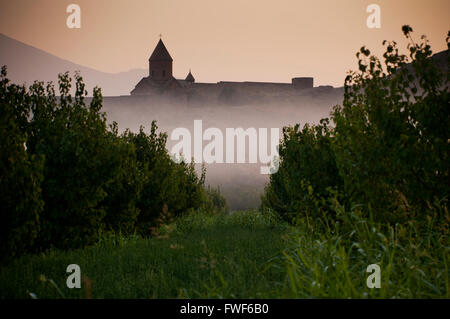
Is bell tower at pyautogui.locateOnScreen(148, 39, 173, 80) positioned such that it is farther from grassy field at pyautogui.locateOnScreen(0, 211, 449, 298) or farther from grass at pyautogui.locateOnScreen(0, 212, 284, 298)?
grassy field at pyautogui.locateOnScreen(0, 211, 449, 298)

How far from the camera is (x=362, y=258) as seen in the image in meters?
4.96

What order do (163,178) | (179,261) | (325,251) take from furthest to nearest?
(163,178) < (179,261) < (325,251)

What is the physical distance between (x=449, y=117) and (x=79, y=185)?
6111mm

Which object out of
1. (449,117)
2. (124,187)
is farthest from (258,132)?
(449,117)

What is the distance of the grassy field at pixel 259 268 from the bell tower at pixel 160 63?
68.7 meters

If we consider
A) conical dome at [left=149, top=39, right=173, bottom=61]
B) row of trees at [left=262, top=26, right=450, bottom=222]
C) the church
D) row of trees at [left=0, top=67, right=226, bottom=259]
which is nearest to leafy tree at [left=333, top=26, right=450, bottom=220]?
row of trees at [left=262, top=26, right=450, bottom=222]

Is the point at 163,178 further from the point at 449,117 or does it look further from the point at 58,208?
the point at 449,117

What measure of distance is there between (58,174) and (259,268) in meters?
4.22

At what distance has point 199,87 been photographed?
70625 mm

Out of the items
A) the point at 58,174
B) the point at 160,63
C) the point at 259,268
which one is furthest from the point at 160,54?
the point at 259,268

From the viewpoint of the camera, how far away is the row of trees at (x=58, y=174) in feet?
A: 18.4

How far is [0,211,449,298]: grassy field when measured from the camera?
3.96 meters

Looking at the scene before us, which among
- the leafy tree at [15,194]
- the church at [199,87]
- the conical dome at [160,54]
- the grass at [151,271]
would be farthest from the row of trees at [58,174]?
the conical dome at [160,54]

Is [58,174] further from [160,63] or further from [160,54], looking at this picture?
[160,54]
